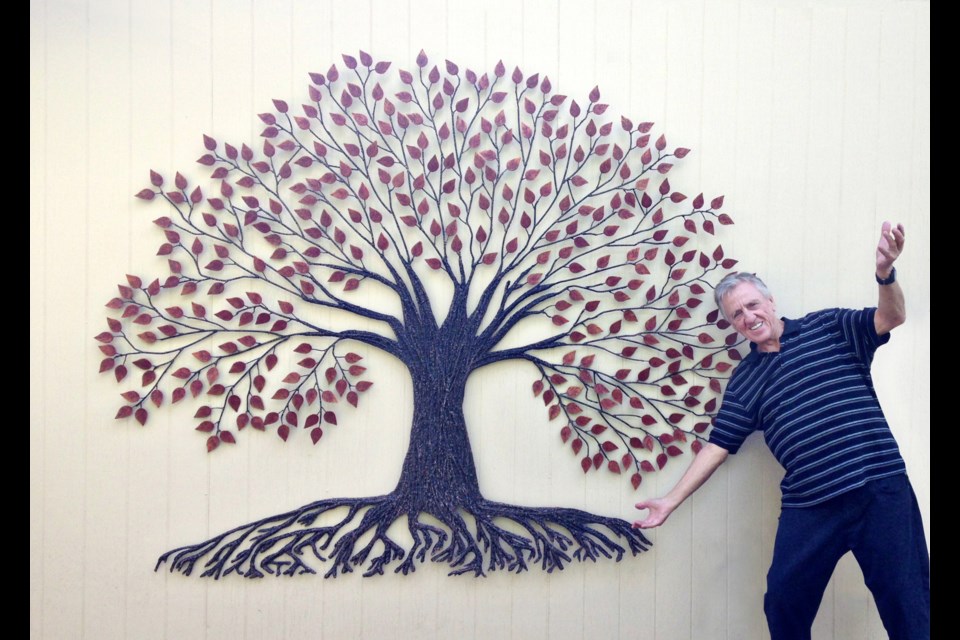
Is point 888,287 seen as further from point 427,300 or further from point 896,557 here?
point 427,300

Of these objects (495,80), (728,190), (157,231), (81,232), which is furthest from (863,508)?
(81,232)

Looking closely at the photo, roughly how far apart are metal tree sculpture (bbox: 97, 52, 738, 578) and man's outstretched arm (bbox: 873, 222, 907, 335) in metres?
0.51

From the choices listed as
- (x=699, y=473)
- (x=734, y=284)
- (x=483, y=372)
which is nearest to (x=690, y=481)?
(x=699, y=473)

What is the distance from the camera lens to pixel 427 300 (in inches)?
93.5

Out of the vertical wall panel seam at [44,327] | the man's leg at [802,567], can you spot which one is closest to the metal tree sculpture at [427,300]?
the vertical wall panel seam at [44,327]

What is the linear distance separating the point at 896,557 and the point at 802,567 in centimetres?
27

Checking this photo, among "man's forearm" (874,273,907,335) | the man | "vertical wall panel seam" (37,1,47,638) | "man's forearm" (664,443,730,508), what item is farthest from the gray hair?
"vertical wall panel seam" (37,1,47,638)

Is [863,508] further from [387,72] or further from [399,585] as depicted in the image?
[387,72]

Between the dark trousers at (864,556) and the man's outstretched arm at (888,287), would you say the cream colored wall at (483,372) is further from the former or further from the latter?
the man's outstretched arm at (888,287)

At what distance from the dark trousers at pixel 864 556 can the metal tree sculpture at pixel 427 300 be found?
464 millimetres

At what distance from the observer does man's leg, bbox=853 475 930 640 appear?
2045 mm

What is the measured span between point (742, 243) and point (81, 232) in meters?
2.42

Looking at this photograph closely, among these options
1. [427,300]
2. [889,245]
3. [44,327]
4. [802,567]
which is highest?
[889,245]

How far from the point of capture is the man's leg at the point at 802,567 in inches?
83.3
